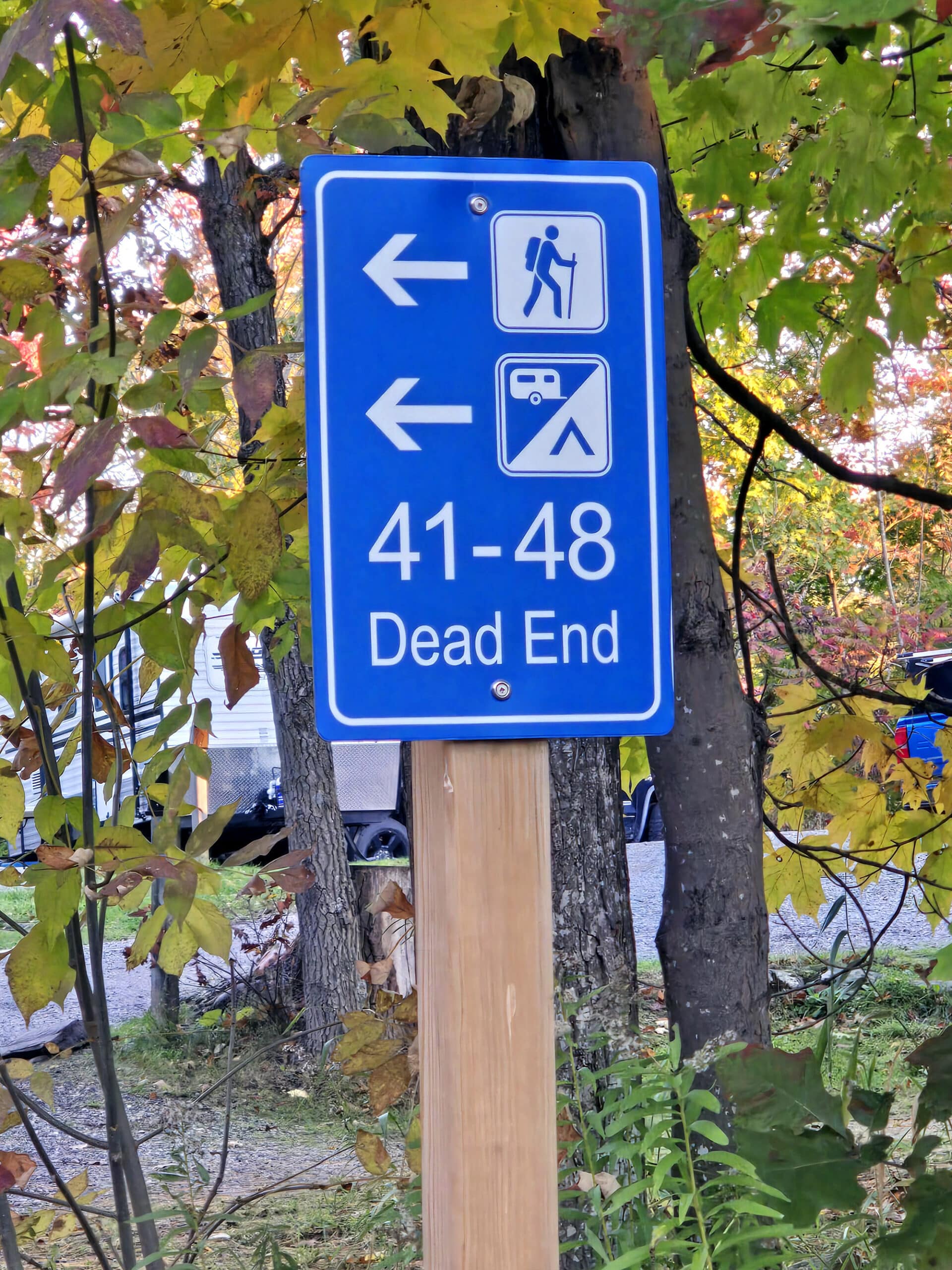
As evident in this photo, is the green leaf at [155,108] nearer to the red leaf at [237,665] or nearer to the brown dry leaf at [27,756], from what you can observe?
the red leaf at [237,665]

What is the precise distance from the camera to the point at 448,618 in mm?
1157

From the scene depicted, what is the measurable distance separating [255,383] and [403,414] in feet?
1.19

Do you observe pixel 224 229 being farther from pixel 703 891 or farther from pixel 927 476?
pixel 927 476

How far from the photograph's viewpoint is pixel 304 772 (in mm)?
5512

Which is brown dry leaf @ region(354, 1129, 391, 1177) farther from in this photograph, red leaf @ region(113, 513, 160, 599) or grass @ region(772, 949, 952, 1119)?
grass @ region(772, 949, 952, 1119)

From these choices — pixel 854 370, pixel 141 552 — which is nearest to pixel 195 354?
pixel 141 552

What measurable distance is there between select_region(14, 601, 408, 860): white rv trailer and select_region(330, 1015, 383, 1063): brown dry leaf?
328 inches

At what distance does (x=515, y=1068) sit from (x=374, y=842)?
1005 centimetres

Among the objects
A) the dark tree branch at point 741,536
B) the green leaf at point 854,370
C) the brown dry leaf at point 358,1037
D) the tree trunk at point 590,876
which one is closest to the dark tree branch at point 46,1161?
the brown dry leaf at point 358,1037

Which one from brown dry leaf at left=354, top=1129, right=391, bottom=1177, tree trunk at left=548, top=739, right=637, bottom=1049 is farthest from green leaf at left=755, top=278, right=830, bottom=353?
brown dry leaf at left=354, top=1129, right=391, bottom=1177

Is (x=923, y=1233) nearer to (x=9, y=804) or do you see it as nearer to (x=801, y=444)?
(x=9, y=804)

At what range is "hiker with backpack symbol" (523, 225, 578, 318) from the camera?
1213mm

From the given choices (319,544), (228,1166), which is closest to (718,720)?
(319,544)

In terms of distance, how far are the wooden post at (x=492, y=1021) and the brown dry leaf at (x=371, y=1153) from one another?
85 cm
